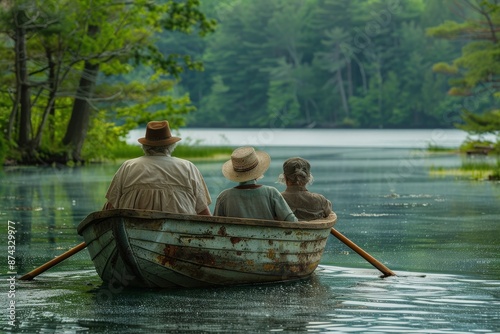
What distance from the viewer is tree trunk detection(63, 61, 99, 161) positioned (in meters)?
36.8

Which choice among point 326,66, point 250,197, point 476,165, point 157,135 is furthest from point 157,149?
point 326,66

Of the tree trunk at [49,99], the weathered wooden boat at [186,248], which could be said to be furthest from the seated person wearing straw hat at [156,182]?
the tree trunk at [49,99]

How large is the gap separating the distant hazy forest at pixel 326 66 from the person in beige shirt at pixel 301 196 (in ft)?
271

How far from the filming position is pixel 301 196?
39.3 feet

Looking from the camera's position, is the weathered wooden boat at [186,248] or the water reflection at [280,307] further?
the weathered wooden boat at [186,248]

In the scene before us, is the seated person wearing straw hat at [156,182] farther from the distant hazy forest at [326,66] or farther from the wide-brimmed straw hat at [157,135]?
the distant hazy forest at [326,66]

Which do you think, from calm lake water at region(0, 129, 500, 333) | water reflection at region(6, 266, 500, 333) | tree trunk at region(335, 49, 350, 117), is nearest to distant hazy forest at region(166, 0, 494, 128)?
tree trunk at region(335, 49, 350, 117)

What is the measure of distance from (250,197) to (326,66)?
295 feet

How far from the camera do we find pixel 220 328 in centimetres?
880

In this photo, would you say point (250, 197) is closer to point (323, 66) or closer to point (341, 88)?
point (323, 66)

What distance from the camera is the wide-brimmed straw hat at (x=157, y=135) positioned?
10914 millimetres

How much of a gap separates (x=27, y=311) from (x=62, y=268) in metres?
2.81

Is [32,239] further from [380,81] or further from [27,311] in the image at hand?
[380,81]

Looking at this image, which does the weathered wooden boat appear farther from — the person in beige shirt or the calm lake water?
the person in beige shirt
